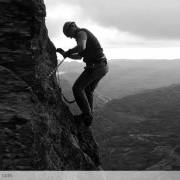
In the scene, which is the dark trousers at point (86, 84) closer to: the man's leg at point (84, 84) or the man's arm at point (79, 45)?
the man's leg at point (84, 84)

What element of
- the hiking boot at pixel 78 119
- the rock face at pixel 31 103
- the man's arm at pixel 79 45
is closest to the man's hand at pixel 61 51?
the rock face at pixel 31 103

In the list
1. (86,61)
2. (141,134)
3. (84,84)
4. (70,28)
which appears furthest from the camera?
(141,134)

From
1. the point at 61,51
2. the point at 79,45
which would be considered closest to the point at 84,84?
the point at 61,51

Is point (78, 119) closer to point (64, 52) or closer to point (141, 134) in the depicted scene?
point (64, 52)

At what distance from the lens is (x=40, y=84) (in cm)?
1630

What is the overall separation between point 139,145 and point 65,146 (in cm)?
7890

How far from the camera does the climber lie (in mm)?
16844

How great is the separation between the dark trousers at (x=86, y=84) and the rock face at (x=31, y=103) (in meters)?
0.78

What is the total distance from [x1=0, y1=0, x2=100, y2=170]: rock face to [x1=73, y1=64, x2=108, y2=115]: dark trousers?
78 centimetres

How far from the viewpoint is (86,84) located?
17531 millimetres

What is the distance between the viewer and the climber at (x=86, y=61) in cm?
1684

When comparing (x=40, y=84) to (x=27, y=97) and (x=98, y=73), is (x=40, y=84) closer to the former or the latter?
(x=27, y=97)

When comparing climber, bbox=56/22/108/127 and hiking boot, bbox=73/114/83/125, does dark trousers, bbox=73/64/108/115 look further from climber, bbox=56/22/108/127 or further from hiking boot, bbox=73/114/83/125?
hiking boot, bbox=73/114/83/125

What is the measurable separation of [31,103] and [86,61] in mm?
3610
